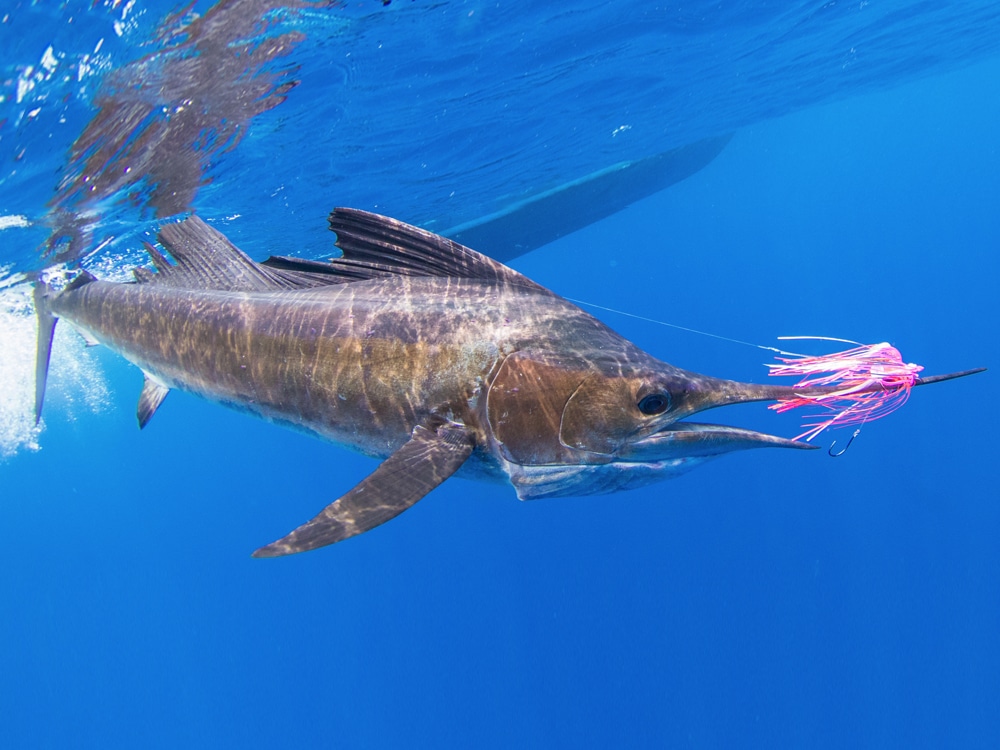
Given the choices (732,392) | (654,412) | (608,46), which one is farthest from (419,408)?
(608,46)

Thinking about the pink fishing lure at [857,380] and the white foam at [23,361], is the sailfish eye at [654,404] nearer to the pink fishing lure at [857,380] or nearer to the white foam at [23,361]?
the pink fishing lure at [857,380]

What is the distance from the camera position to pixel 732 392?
9.67ft

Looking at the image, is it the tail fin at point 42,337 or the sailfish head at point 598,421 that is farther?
the tail fin at point 42,337

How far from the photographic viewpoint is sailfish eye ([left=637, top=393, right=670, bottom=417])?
3010 millimetres

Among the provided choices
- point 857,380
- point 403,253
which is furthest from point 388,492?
point 857,380

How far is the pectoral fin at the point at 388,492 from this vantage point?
2.71 metres

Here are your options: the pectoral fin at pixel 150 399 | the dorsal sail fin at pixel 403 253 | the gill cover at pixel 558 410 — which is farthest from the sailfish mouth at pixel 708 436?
the pectoral fin at pixel 150 399

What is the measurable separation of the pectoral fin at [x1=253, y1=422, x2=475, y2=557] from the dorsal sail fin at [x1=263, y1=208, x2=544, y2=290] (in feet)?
3.70

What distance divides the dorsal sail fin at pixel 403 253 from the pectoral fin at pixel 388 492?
1.13 metres

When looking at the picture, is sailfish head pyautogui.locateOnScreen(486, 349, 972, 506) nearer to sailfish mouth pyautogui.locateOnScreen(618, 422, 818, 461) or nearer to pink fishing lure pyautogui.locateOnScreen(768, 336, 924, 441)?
sailfish mouth pyautogui.locateOnScreen(618, 422, 818, 461)

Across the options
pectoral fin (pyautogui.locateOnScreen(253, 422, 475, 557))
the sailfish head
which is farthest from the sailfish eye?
pectoral fin (pyautogui.locateOnScreen(253, 422, 475, 557))

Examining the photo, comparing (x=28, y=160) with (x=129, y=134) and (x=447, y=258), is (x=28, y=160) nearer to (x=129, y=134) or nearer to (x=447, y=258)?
(x=129, y=134)

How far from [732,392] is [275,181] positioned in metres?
11.2

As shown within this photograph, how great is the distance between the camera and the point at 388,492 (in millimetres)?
2871
